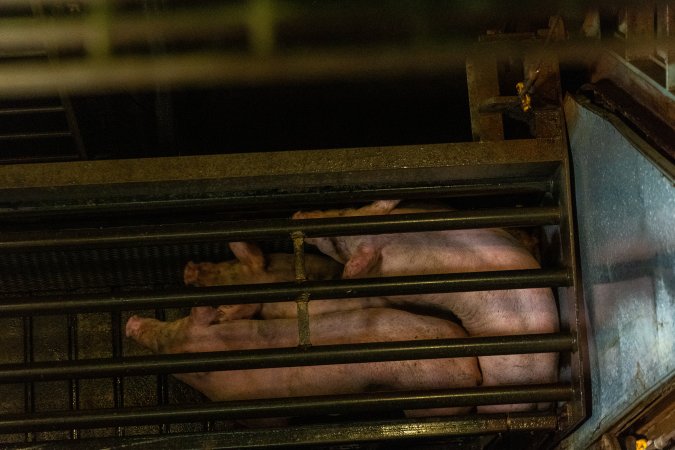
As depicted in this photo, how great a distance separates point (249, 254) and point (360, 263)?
510 millimetres

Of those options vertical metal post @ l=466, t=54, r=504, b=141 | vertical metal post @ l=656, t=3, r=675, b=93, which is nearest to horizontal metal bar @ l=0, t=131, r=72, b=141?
vertical metal post @ l=466, t=54, r=504, b=141

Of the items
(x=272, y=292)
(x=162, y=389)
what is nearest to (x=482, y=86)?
(x=272, y=292)

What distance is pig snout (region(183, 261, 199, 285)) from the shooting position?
10.3ft

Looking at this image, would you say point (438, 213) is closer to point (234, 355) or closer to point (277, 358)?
point (277, 358)

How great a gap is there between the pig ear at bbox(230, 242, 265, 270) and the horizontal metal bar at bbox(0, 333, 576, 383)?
61 cm

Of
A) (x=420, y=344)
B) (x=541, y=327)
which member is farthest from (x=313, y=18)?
(x=541, y=327)

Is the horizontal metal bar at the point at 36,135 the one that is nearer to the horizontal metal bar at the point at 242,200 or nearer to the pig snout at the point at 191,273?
the horizontal metal bar at the point at 242,200

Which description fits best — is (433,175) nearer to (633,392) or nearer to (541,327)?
(541,327)

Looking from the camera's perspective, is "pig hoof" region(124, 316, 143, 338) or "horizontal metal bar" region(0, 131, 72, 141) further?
"pig hoof" region(124, 316, 143, 338)

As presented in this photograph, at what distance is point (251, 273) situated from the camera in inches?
123

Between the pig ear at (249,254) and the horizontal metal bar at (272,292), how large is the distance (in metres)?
0.52

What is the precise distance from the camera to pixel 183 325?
10.3ft

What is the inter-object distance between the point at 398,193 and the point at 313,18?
0.83 metres

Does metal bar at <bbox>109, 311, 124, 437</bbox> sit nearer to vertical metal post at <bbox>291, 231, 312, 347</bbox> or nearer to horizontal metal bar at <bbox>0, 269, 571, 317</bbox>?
horizontal metal bar at <bbox>0, 269, 571, 317</bbox>
